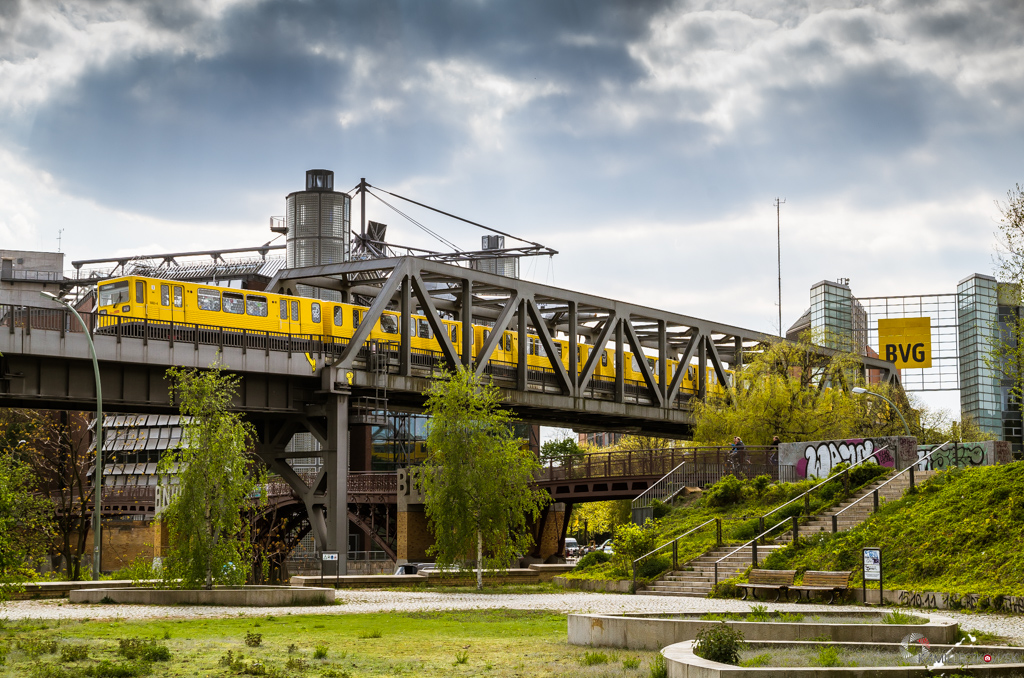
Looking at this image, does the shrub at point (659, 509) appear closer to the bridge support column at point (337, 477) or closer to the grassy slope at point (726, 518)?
the grassy slope at point (726, 518)

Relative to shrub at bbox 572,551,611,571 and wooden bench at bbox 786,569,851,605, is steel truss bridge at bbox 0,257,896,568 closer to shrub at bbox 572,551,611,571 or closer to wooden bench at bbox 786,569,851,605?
shrub at bbox 572,551,611,571

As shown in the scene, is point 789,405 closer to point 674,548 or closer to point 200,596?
point 674,548

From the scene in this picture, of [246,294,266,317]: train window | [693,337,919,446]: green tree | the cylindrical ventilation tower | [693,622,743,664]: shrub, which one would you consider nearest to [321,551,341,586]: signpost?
[246,294,266,317]: train window

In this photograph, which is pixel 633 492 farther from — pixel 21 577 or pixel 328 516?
pixel 21 577

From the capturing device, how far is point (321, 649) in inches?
616

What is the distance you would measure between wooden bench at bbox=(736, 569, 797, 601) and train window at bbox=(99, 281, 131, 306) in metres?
25.7

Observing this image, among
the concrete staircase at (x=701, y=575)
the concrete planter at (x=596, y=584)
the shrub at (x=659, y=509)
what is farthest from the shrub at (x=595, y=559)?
the concrete staircase at (x=701, y=575)

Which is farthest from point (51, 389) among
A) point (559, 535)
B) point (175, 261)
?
point (175, 261)

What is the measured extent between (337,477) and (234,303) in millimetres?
8066

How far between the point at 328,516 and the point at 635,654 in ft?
99.8

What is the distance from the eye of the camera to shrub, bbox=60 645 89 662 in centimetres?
1483

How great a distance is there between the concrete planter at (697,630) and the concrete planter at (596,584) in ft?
49.6

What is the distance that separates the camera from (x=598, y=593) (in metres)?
33.8

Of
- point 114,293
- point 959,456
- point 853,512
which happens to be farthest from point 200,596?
point 959,456
